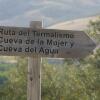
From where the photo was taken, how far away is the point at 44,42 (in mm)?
4363

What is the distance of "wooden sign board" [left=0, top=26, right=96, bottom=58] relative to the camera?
4301 mm

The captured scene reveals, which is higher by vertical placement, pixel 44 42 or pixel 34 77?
pixel 44 42

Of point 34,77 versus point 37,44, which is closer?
point 37,44

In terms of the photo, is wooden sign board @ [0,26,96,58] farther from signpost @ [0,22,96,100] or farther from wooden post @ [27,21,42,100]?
wooden post @ [27,21,42,100]

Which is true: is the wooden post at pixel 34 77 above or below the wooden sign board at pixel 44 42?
below

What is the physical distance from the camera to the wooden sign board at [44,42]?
4.30m

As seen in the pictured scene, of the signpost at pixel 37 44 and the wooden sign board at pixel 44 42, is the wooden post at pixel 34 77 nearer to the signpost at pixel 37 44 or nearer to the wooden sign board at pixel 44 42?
the signpost at pixel 37 44

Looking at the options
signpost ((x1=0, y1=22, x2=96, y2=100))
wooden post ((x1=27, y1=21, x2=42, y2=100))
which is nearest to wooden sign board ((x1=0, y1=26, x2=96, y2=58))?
signpost ((x1=0, y1=22, x2=96, y2=100))

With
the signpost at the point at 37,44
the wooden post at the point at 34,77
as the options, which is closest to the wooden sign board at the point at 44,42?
the signpost at the point at 37,44

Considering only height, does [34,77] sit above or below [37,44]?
below

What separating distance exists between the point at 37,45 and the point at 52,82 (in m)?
4.38

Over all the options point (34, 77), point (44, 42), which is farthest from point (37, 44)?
point (34, 77)

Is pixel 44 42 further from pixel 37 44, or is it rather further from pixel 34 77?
pixel 34 77

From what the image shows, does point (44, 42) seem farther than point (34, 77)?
No
